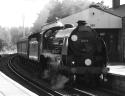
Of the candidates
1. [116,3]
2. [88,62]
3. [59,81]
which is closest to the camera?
[88,62]

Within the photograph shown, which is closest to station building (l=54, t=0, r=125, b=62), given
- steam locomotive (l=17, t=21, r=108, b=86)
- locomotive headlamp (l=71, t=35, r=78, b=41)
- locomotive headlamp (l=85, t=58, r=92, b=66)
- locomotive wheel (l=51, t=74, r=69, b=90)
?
locomotive wheel (l=51, t=74, r=69, b=90)

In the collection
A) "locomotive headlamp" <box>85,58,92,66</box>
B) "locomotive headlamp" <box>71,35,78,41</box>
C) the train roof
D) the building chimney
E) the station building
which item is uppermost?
the building chimney

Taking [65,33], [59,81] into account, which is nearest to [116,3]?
[59,81]

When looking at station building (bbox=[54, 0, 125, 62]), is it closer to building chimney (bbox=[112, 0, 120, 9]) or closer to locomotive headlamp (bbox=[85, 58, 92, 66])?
building chimney (bbox=[112, 0, 120, 9])

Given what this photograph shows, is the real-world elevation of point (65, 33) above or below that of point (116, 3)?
below

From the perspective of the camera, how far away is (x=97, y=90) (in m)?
13.3

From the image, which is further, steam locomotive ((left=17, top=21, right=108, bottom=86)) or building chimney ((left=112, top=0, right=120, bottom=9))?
building chimney ((left=112, top=0, right=120, bottom=9))

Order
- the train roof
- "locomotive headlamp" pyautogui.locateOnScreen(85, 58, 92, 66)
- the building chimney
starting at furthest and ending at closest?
the building chimney, the train roof, "locomotive headlamp" pyautogui.locateOnScreen(85, 58, 92, 66)

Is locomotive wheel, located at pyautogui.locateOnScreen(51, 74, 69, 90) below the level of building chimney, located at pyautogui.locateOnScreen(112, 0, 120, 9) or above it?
below

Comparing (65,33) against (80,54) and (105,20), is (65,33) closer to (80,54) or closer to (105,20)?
(80,54)

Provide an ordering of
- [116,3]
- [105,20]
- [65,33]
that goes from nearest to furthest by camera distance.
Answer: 1. [65,33]
2. [105,20]
3. [116,3]

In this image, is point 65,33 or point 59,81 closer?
point 65,33

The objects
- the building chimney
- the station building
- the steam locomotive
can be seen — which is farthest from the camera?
the building chimney

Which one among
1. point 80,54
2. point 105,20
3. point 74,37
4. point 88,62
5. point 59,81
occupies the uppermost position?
point 105,20
